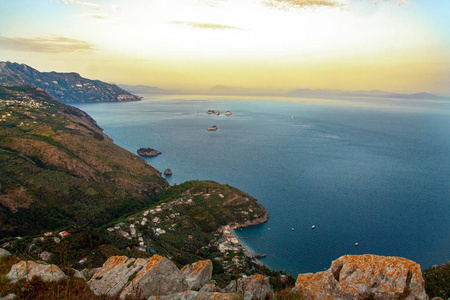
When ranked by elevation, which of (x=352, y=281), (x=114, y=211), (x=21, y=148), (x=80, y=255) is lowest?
(x=114, y=211)

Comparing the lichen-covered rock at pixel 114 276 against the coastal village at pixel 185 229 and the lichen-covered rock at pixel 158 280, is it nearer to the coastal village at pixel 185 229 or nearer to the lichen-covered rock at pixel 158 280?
the lichen-covered rock at pixel 158 280

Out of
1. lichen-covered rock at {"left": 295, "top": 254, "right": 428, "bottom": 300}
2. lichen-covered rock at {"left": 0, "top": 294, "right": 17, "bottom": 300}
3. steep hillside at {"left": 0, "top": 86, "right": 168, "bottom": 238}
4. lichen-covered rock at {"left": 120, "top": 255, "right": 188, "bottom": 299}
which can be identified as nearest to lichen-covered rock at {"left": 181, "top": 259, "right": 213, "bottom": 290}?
lichen-covered rock at {"left": 120, "top": 255, "right": 188, "bottom": 299}

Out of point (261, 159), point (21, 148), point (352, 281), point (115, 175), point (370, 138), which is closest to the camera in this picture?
point (352, 281)

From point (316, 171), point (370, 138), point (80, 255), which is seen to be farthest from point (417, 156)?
point (80, 255)

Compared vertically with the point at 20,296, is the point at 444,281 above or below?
below

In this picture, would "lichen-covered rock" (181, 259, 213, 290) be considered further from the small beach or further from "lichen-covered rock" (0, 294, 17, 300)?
the small beach

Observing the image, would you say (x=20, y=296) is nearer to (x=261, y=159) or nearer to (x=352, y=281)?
(x=352, y=281)

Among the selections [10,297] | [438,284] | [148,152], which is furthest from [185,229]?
[148,152]
